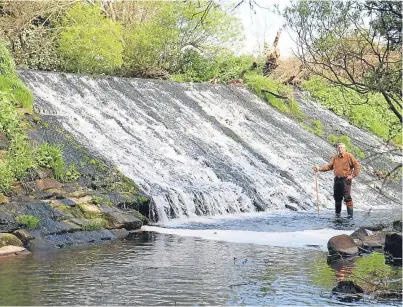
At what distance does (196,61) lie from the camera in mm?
30453

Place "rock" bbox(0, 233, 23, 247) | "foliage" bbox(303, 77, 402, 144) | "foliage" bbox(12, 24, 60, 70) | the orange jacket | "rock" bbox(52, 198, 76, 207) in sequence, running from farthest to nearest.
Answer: "foliage" bbox(303, 77, 402, 144) → "foliage" bbox(12, 24, 60, 70) → the orange jacket → "rock" bbox(52, 198, 76, 207) → "rock" bbox(0, 233, 23, 247)

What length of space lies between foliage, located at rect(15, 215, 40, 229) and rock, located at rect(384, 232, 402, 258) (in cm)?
Answer: 586

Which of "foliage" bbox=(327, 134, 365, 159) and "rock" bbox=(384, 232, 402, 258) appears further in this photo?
"foliage" bbox=(327, 134, 365, 159)

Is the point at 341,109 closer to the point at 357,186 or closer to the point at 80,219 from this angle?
the point at 357,186

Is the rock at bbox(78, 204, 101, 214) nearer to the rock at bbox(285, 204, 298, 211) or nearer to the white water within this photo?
the white water

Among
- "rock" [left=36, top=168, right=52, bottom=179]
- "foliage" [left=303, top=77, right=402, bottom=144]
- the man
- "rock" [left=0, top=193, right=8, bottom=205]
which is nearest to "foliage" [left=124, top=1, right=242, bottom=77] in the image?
"foliage" [left=303, top=77, right=402, bottom=144]

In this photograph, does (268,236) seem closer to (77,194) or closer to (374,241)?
(374,241)

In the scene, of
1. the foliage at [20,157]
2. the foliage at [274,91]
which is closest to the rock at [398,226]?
the foliage at [20,157]

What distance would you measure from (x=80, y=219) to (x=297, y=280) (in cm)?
530


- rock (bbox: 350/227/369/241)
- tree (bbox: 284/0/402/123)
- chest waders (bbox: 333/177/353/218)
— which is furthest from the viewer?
chest waders (bbox: 333/177/353/218)

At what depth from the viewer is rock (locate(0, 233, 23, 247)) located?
11.0 metres

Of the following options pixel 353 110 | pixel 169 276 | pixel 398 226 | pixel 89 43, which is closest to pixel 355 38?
pixel 398 226

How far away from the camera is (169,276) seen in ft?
29.7

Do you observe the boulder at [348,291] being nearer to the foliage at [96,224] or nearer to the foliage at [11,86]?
the foliage at [96,224]
